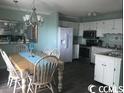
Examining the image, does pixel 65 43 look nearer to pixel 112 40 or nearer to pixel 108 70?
pixel 112 40

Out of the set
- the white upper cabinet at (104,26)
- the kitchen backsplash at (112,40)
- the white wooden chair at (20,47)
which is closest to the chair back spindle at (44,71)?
the white wooden chair at (20,47)

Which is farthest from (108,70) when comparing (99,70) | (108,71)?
(99,70)

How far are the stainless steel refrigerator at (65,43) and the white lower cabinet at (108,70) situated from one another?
2525 millimetres

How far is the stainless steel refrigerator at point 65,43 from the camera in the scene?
5920 millimetres

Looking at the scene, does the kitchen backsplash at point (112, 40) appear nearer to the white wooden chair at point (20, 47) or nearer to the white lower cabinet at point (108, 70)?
the white lower cabinet at point (108, 70)

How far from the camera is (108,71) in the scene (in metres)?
3.39

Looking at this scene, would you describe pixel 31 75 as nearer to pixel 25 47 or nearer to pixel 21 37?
A: pixel 25 47

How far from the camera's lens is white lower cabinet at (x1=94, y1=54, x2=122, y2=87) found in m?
3.21

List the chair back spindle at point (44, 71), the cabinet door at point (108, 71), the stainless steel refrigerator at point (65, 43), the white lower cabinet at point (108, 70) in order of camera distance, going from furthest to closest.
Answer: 1. the stainless steel refrigerator at point (65, 43)
2. the cabinet door at point (108, 71)
3. the white lower cabinet at point (108, 70)
4. the chair back spindle at point (44, 71)

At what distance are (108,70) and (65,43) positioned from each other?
2.97m

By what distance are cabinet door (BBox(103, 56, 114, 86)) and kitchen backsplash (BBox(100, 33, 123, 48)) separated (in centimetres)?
260

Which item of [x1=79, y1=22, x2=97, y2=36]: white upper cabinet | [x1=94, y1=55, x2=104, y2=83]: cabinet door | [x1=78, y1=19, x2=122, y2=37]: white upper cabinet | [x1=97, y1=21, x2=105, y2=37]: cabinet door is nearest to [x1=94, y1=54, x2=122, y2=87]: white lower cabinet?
[x1=94, y1=55, x2=104, y2=83]: cabinet door

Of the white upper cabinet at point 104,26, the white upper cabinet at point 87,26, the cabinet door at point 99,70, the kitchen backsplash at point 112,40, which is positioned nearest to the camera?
the cabinet door at point 99,70

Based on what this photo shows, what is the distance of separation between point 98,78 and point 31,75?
1894mm
